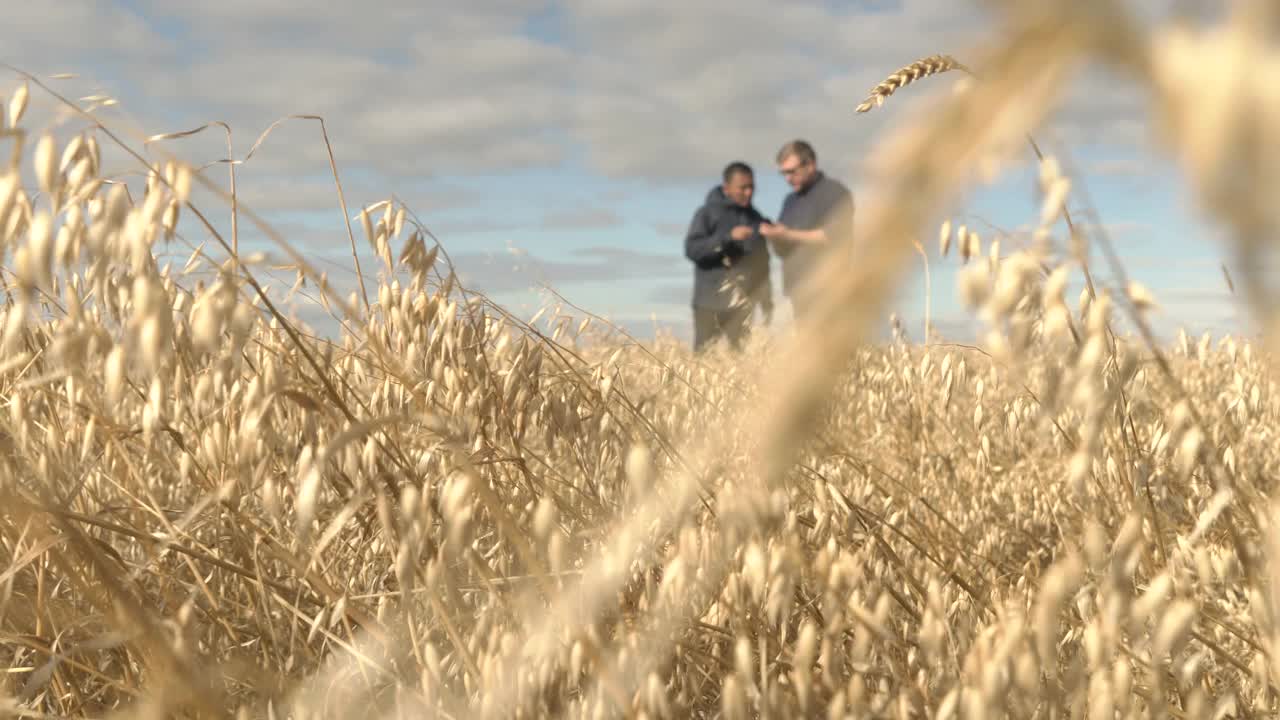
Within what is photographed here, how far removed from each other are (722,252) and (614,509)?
7.19 meters

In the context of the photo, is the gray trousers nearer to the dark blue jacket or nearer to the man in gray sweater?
the dark blue jacket

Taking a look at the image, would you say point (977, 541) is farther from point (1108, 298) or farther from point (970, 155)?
point (970, 155)

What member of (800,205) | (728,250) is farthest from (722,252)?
(800,205)

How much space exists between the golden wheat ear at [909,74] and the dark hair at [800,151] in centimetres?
619

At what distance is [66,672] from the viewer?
1.48 metres

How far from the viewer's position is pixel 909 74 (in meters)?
1.71

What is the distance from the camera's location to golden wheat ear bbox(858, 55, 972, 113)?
1.56 m

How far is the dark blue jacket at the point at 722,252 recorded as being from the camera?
8.76m

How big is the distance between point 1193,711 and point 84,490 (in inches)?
77.2

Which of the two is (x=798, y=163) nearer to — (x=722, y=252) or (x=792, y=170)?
(x=792, y=170)

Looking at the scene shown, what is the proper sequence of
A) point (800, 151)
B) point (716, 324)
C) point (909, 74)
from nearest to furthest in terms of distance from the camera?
point (909, 74), point (800, 151), point (716, 324)

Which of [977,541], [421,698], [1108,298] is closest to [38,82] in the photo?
[421,698]

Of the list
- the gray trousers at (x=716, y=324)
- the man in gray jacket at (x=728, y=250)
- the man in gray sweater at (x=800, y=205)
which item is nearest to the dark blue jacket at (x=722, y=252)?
the man in gray jacket at (x=728, y=250)

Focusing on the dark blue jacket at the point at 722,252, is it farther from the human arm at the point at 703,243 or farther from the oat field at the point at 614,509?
the oat field at the point at 614,509
